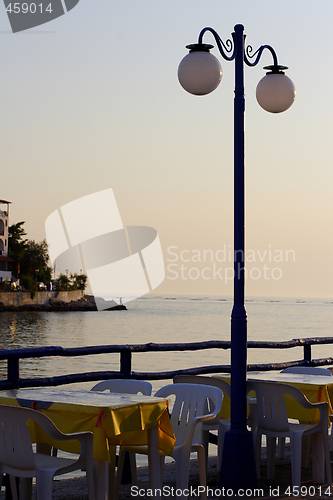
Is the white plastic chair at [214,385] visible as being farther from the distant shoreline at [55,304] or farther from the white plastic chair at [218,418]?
the distant shoreline at [55,304]

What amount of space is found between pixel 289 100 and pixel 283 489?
3.12m

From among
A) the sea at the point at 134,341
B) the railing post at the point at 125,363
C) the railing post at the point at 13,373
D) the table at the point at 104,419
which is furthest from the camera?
the sea at the point at 134,341

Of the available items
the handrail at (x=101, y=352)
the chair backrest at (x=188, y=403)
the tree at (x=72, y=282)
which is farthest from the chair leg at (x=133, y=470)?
the tree at (x=72, y=282)

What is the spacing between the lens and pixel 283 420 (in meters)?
4.96

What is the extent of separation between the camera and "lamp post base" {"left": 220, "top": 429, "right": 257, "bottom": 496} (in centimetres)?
476

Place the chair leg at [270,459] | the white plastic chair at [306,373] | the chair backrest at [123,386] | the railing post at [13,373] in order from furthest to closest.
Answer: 1. the white plastic chair at [306,373]
2. the chair leg at [270,459]
3. the chair backrest at [123,386]
4. the railing post at [13,373]

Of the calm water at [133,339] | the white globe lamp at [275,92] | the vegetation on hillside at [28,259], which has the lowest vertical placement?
the calm water at [133,339]

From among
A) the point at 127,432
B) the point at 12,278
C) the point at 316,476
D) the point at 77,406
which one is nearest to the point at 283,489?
the point at 316,476

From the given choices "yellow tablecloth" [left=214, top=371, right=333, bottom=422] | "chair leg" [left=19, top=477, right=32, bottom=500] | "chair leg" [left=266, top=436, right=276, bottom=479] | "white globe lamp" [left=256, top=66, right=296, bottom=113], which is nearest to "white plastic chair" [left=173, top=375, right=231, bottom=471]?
"yellow tablecloth" [left=214, top=371, right=333, bottom=422]

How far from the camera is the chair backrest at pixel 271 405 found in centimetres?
496

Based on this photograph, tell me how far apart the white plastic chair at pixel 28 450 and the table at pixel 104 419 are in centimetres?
8

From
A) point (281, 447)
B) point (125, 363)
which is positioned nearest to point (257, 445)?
point (281, 447)

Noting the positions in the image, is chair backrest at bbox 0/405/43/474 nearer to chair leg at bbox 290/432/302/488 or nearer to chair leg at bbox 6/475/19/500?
chair leg at bbox 6/475/19/500

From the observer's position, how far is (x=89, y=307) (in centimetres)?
11681
